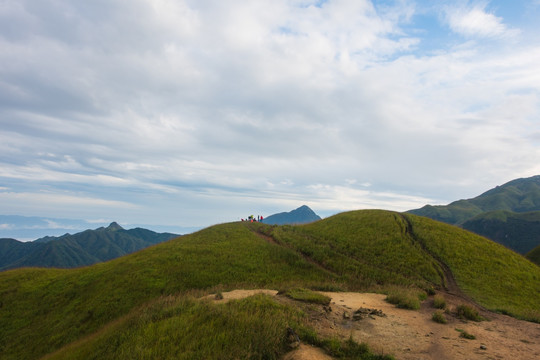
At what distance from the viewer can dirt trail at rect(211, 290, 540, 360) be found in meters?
9.97

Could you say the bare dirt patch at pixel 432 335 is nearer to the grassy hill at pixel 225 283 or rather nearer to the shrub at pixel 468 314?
the shrub at pixel 468 314

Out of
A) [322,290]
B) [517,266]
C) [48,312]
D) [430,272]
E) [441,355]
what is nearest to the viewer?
[441,355]

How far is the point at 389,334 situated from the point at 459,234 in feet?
115

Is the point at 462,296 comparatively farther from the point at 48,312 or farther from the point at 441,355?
the point at 48,312

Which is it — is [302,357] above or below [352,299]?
above

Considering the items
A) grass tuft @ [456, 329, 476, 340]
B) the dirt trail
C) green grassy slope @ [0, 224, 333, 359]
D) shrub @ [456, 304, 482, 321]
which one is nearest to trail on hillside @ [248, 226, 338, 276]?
green grassy slope @ [0, 224, 333, 359]

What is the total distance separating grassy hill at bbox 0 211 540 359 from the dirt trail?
5.96 ft

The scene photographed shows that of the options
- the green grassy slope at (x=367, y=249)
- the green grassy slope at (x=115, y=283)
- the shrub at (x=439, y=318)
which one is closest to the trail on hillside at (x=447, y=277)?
the green grassy slope at (x=367, y=249)

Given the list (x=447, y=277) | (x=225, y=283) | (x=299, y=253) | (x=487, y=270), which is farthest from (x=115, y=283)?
(x=487, y=270)

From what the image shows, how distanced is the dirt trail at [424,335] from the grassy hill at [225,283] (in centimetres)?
182

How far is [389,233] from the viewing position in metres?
37.7

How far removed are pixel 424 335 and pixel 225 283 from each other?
18.2 m

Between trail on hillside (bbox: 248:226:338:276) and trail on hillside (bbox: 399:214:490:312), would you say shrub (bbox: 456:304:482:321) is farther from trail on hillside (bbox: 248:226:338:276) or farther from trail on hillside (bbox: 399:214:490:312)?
trail on hillside (bbox: 248:226:338:276)

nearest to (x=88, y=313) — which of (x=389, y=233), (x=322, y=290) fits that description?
(x=322, y=290)
